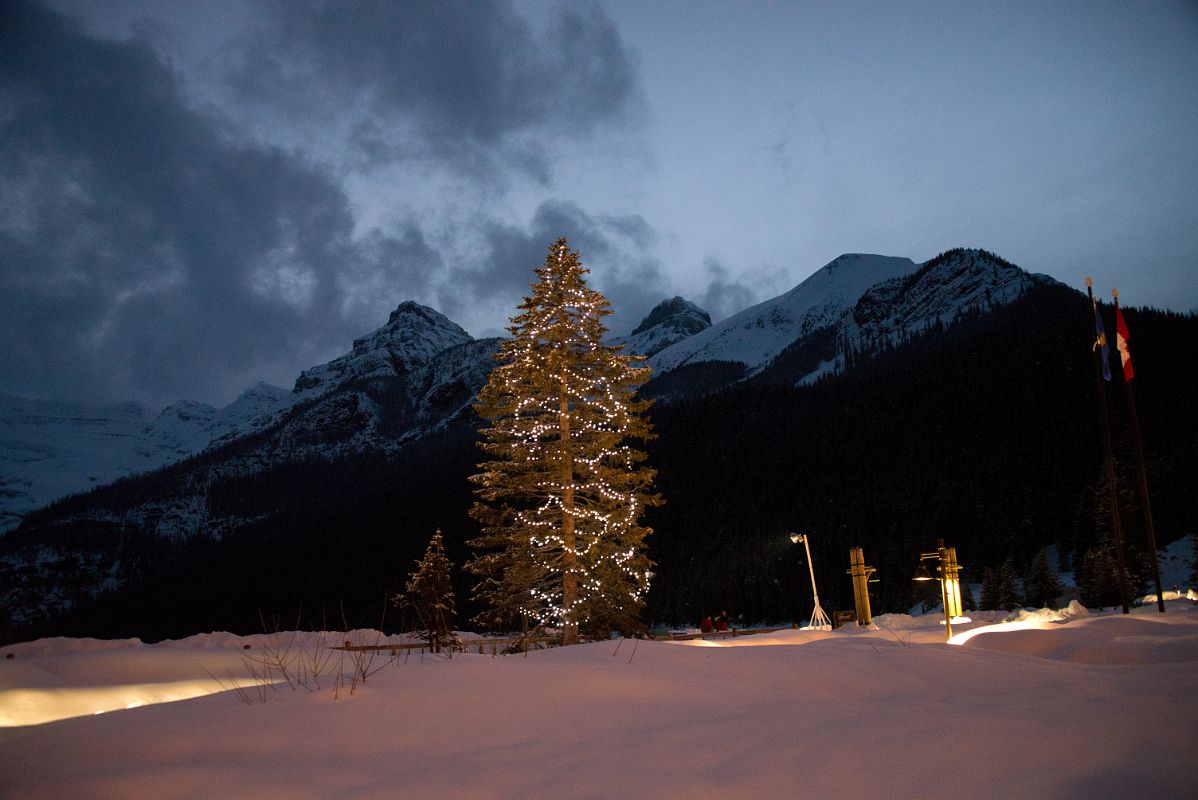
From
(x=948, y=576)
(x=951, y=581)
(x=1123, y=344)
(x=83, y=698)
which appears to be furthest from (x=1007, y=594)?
(x=83, y=698)

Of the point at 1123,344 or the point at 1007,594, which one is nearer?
the point at 1123,344

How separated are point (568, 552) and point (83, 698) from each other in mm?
9537

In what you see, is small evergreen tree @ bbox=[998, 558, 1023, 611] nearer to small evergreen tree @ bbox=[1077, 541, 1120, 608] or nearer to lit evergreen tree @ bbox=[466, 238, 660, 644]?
small evergreen tree @ bbox=[1077, 541, 1120, 608]

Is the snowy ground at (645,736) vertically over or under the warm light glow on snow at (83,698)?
over

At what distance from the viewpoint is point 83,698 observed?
737cm

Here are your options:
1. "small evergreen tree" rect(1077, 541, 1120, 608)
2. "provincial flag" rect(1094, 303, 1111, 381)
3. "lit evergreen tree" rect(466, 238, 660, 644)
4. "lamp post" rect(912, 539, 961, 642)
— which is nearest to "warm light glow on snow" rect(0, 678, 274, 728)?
"lit evergreen tree" rect(466, 238, 660, 644)

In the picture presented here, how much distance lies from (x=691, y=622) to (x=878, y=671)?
217 feet

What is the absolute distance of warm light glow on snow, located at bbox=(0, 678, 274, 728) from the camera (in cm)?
652

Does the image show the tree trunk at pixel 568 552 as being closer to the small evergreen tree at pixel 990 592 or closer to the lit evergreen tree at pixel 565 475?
the lit evergreen tree at pixel 565 475

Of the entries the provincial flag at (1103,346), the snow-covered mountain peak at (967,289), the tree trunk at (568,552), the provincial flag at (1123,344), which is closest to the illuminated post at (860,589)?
the provincial flag at (1103,346)

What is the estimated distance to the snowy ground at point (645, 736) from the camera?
10.6 ft

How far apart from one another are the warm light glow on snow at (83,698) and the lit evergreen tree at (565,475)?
7.96 m

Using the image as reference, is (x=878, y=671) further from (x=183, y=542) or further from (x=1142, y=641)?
(x=183, y=542)

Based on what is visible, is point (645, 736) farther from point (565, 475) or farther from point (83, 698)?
point (565, 475)
